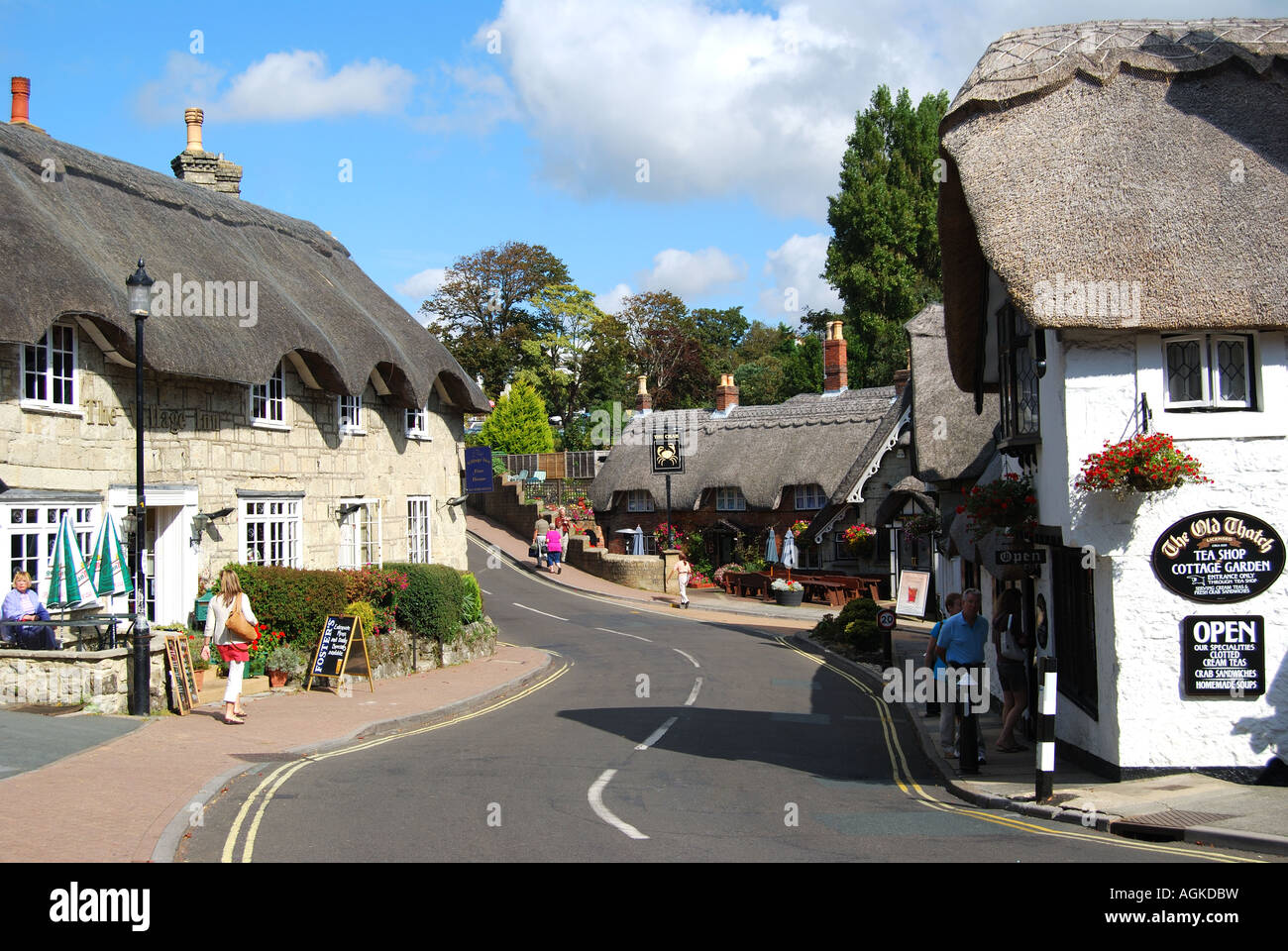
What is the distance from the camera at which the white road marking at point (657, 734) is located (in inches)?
504

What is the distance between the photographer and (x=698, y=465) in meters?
44.1

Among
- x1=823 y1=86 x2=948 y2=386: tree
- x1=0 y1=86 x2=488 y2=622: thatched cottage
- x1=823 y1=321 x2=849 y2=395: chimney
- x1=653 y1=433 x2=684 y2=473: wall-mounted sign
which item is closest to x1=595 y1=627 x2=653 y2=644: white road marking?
x1=0 y1=86 x2=488 y2=622: thatched cottage

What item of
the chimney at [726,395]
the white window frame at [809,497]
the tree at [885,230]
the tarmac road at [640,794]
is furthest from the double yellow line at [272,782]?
the tree at [885,230]

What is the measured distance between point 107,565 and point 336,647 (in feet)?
11.6

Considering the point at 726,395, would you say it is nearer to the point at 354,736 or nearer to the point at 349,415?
the point at 349,415

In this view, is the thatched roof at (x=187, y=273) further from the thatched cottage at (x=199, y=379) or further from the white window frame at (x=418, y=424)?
the white window frame at (x=418, y=424)

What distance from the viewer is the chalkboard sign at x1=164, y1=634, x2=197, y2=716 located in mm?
14211

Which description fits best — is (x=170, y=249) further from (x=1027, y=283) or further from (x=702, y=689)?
(x=1027, y=283)

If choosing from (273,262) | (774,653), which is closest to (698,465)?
(774,653)

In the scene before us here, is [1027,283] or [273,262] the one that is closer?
[1027,283]

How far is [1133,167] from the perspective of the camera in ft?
38.3

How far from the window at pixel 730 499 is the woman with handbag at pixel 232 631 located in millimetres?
29979
